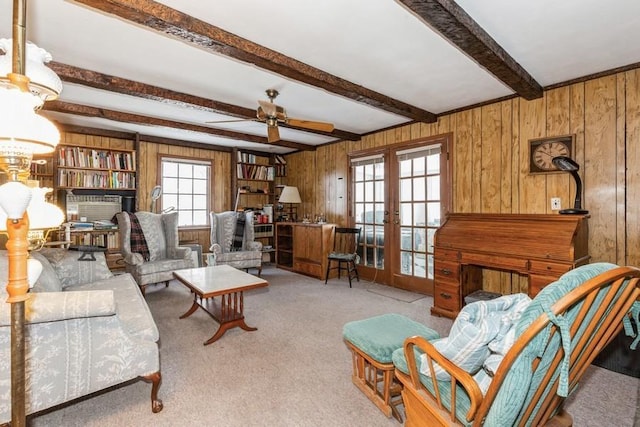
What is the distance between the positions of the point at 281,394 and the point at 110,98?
11.4ft

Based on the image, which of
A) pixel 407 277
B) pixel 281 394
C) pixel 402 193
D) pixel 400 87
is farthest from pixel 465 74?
pixel 281 394

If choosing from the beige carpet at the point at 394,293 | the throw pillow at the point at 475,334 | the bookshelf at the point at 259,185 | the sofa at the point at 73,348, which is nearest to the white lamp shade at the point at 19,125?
the sofa at the point at 73,348

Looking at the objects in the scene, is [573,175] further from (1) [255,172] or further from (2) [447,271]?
(1) [255,172]

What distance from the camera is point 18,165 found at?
85 cm

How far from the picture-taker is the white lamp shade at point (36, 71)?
1.12 meters

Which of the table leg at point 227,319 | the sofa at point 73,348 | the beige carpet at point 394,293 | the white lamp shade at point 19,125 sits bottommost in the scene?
the beige carpet at point 394,293

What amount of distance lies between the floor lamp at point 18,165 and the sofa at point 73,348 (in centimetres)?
55

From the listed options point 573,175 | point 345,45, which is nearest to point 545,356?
point 345,45

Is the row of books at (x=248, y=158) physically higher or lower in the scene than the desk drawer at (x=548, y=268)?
higher

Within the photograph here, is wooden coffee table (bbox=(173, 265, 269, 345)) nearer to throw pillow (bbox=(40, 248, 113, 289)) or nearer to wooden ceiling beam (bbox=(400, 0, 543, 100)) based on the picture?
throw pillow (bbox=(40, 248, 113, 289))

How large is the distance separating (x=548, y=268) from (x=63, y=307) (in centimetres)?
318

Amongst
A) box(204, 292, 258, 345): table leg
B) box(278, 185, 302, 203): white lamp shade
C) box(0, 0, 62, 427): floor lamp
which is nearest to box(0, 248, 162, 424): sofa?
box(0, 0, 62, 427): floor lamp

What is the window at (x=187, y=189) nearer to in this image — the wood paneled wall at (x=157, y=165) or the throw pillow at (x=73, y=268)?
the wood paneled wall at (x=157, y=165)

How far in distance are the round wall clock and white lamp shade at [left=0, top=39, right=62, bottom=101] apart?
371cm
